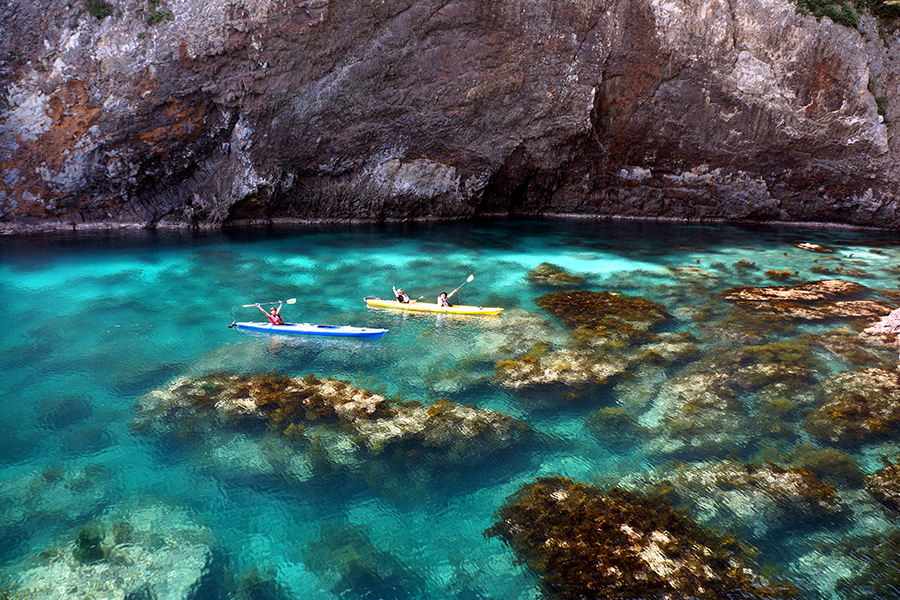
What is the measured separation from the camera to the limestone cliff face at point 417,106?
24.0m

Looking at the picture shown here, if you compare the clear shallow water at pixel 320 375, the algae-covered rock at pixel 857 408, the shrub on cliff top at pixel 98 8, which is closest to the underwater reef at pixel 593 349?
the clear shallow water at pixel 320 375

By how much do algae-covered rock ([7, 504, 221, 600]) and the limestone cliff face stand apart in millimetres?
21870

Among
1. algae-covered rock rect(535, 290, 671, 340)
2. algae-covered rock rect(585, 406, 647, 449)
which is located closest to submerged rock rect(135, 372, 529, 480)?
algae-covered rock rect(585, 406, 647, 449)

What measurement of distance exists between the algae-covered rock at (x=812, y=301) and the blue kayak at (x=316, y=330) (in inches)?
479

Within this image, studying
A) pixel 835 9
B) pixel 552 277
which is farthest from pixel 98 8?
pixel 835 9

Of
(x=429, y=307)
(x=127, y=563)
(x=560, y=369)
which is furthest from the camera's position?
(x=429, y=307)

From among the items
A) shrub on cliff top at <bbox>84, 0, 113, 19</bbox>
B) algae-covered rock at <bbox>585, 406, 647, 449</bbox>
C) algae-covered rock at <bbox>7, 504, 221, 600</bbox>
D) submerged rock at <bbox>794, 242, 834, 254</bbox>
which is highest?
shrub on cliff top at <bbox>84, 0, 113, 19</bbox>

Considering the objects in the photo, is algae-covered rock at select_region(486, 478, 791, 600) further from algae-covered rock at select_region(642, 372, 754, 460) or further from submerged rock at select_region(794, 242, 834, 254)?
submerged rock at select_region(794, 242, 834, 254)

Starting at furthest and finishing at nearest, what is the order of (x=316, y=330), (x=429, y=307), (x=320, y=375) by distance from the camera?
(x=429, y=307) → (x=316, y=330) → (x=320, y=375)

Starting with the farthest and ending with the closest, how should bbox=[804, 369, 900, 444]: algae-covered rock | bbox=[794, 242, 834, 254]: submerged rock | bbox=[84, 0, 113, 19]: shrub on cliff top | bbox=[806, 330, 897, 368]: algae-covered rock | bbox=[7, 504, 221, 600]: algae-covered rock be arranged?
bbox=[794, 242, 834, 254]: submerged rock → bbox=[84, 0, 113, 19]: shrub on cliff top → bbox=[806, 330, 897, 368]: algae-covered rock → bbox=[804, 369, 900, 444]: algae-covered rock → bbox=[7, 504, 221, 600]: algae-covered rock

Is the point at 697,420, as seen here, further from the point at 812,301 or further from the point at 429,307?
the point at 812,301

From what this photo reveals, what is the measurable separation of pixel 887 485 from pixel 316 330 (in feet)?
41.6

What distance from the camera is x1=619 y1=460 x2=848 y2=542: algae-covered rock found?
27.4 feet

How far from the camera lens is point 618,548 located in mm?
7645
